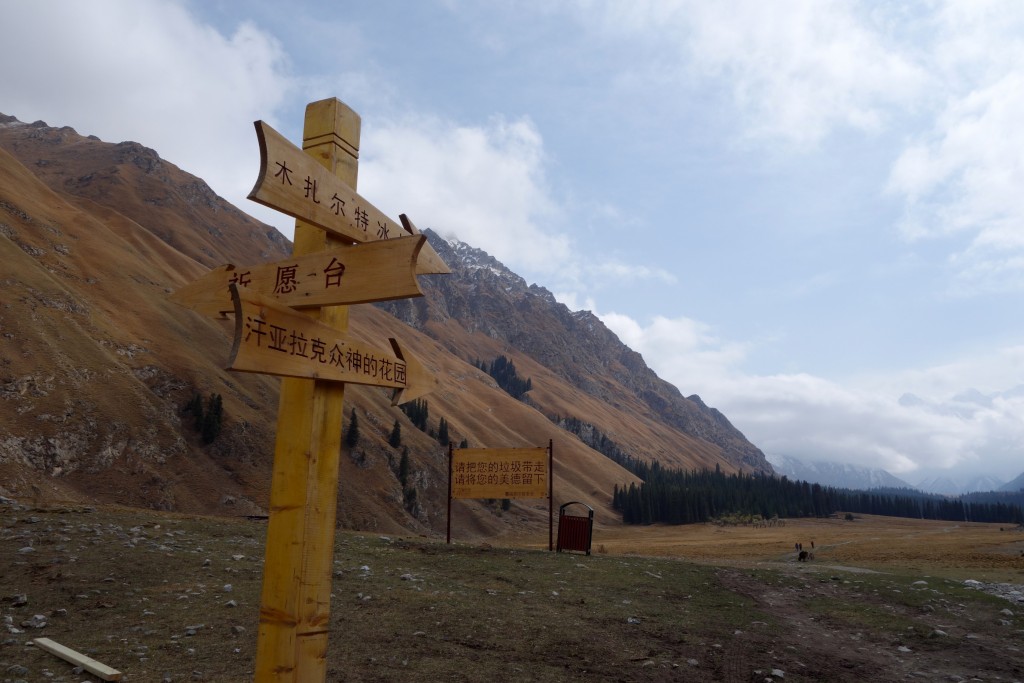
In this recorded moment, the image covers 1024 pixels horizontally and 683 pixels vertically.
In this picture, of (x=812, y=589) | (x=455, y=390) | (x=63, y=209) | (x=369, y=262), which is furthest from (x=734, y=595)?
(x=455, y=390)

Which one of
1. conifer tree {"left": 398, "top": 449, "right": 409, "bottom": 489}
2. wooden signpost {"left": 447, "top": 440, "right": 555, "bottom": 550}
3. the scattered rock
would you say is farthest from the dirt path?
conifer tree {"left": 398, "top": 449, "right": 409, "bottom": 489}

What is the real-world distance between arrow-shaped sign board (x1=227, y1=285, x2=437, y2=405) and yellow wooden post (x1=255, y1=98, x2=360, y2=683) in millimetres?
237

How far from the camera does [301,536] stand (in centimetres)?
506

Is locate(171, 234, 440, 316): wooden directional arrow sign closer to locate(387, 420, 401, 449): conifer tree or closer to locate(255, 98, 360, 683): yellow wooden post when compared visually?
locate(255, 98, 360, 683): yellow wooden post

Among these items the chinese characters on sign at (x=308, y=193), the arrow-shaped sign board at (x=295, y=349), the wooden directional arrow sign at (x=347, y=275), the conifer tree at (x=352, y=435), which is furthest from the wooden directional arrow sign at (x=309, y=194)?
the conifer tree at (x=352, y=435)

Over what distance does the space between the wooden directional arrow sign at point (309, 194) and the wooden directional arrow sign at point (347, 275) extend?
1.43ft

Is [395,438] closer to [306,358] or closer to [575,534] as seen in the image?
[575,534]

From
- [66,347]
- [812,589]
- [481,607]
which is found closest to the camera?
[481,607]

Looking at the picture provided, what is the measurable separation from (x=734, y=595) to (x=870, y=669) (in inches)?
312

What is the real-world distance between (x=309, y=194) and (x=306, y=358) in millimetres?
1433

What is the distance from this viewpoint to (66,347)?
58.2m

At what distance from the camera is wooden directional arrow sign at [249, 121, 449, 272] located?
484cm

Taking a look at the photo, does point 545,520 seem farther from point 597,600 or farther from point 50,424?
point 597,600

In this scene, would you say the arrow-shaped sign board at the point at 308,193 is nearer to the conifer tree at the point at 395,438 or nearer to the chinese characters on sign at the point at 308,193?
the chinese characters on sign at the point at 308,193
